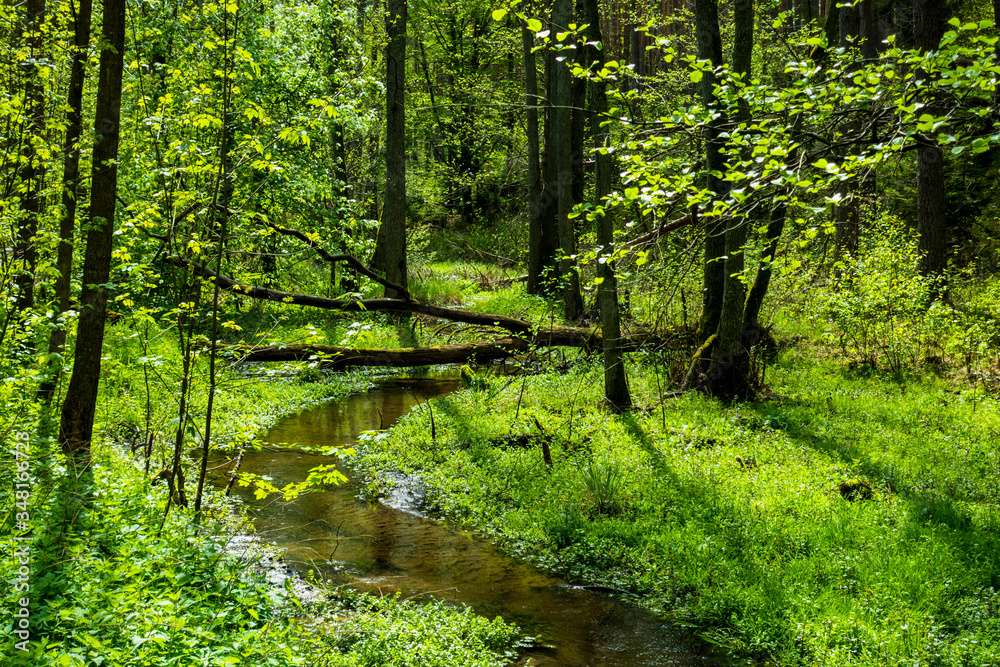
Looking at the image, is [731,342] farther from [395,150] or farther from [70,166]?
[395,150]

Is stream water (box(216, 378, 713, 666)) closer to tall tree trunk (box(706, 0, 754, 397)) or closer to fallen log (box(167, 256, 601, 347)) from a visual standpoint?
fallen log (box(167, 256, 601, 347))

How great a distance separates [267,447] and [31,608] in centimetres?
670

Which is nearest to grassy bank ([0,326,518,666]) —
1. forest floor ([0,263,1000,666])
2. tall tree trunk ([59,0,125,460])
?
forest floor ([0,263,1000,666])

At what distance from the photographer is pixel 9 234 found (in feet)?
19.6

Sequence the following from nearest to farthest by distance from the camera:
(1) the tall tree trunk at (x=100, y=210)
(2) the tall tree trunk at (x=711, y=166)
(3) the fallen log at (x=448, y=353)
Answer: (1) the tall tree trunk at (x=100, y=210)
(2) the tall tree trunk at (x=711, y=166)
(3) the fallen log at (x=448, y=353)

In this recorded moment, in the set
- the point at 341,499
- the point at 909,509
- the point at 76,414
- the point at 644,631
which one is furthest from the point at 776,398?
the point at 76,414

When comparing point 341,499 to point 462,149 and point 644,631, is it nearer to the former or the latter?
point 644,631

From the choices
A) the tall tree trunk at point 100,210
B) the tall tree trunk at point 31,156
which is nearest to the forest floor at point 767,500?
the tall tree trunk at point 100,210

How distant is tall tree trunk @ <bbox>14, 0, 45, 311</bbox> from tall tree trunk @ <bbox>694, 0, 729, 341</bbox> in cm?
764

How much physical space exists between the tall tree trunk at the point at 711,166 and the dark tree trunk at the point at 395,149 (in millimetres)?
9069

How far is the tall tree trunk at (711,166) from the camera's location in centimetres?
1030

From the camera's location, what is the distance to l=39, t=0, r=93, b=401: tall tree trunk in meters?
6.65

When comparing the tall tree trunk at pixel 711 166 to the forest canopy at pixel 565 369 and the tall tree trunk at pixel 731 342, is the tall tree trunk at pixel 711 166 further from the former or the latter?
the tall tree trunk at pixel 731 342

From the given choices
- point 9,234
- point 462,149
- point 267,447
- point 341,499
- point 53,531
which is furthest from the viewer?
point 462,149
